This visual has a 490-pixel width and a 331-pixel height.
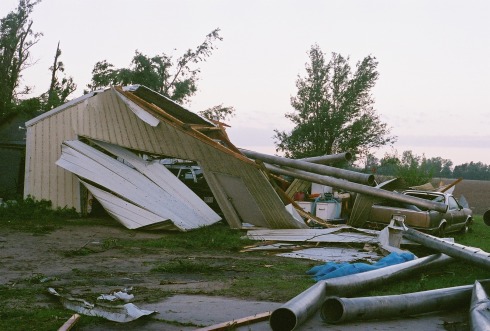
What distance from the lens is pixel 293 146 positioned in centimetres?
3781

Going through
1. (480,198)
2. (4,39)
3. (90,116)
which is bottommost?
(480,198)

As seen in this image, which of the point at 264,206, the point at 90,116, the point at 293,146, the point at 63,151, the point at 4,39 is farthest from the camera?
the point at 4,39

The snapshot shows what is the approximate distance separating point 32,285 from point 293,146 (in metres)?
32.0

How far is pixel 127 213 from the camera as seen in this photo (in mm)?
13281

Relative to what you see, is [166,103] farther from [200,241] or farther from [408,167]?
[408,167]

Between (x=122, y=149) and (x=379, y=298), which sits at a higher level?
(x=122, y=149)

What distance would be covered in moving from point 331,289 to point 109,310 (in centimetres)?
241

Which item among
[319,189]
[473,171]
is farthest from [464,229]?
[473,171]

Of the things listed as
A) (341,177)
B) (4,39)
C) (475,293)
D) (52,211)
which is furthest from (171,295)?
(4,39)

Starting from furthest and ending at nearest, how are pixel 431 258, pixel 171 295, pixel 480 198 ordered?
1. pixel 480 198
2. pixel 431 258
3. pixel 171 295

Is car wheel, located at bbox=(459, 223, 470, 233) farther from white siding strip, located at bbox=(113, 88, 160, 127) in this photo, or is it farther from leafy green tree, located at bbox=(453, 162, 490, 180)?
leafy green tree, located at bbox=(453, 162, 490, 180)

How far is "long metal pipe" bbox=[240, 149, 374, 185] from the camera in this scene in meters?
13.6

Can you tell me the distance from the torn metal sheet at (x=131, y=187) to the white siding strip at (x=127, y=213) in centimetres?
3

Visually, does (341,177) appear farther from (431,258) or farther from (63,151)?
(63,151)
